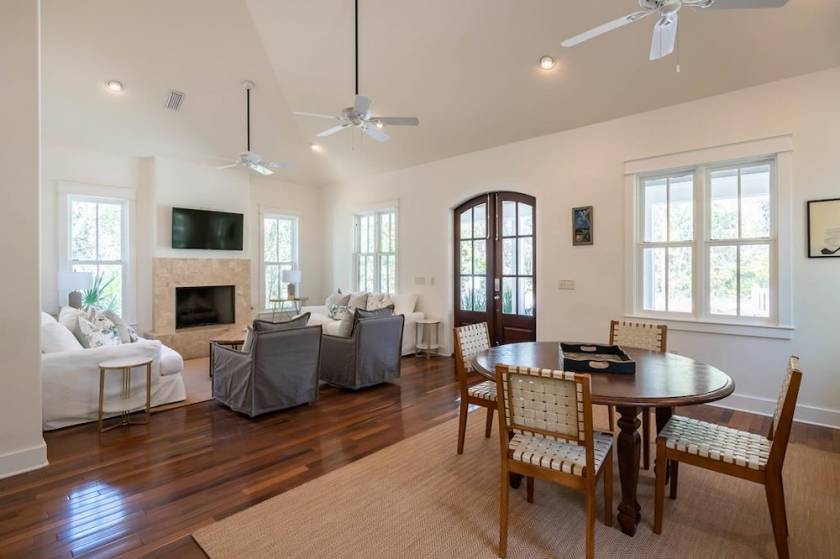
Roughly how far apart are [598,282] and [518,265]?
45.9 inches

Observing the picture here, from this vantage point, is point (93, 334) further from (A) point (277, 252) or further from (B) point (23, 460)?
(A) point (277, 252)

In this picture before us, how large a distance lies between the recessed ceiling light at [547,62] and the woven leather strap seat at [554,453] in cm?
362

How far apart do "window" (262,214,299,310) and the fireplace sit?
0.74 metres

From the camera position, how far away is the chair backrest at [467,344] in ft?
10.4

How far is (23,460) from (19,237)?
1.50 metres

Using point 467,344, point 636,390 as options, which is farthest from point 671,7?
point 467,344

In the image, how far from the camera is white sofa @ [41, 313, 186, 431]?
3.49 meters

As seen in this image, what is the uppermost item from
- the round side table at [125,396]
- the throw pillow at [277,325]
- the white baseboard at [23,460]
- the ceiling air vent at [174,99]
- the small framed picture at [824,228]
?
the ceiling air vent at [174,99]

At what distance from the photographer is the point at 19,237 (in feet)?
9.13

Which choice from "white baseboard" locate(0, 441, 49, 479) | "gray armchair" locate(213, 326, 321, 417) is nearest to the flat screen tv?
"gray armchair" locate(213, 326, 321, 417)

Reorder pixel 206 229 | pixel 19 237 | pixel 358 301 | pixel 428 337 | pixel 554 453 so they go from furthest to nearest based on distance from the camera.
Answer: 1. pixel 358 301
2. pixel 206 229
3. pixel 428 337
4. pixel 19 237
5. pixel 554 453

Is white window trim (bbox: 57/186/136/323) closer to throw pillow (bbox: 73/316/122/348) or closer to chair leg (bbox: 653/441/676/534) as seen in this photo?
throw pillow (bbox: 73/316/122/348)

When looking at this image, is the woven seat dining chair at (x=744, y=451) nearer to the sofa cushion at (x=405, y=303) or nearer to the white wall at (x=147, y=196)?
the sofa cushion at (x=405, y=303)

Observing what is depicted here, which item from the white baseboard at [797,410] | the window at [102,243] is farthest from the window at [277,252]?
the white baseboard at [797,410]
